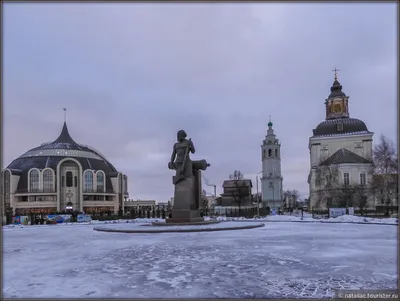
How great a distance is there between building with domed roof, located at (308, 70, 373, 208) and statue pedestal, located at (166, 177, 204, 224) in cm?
5110

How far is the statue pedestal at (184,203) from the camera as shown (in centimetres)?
2766

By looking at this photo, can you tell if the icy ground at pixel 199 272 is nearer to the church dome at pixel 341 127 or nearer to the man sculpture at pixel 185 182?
the man sculpture at pixel 185 182

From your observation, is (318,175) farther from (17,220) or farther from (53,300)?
(53,300)

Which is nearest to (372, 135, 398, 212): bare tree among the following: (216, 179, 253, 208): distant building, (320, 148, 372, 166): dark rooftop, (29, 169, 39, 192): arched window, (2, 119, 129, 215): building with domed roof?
(320, 148, 372, 166): dark rooftop

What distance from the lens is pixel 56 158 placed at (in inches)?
4183

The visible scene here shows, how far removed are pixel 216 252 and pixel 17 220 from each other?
38375 millimetres

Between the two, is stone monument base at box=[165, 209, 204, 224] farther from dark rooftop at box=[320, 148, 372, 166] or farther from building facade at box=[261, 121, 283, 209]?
building facade at box=[261, 121, 283, 209]

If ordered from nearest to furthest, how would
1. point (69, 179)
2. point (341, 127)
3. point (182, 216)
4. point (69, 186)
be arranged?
point (182, 216)
point (341, 127)
point (69, 186)
point (69, 179)

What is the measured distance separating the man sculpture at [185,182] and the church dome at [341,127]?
7176 centimetres

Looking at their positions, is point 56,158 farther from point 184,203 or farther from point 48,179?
point 184,203

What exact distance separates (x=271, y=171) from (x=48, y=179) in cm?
6133

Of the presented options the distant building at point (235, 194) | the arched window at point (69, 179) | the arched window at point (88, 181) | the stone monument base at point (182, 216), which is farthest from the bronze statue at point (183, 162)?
the arched window at point (88, 181)

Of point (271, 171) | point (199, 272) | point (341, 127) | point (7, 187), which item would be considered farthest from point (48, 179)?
point (199, 272)

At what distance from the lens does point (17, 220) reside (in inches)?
1751
